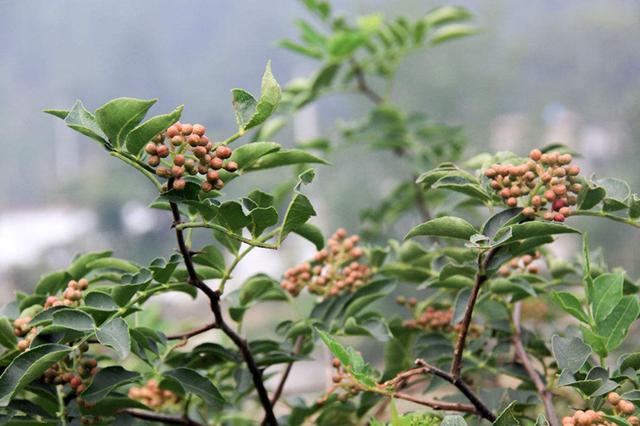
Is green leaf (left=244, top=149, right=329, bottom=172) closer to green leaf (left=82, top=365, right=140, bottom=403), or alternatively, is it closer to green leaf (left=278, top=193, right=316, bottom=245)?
green leaf (left=278, top=193, right=316, bottom=245)

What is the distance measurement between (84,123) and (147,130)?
3 cm

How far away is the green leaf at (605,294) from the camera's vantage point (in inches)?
16.2

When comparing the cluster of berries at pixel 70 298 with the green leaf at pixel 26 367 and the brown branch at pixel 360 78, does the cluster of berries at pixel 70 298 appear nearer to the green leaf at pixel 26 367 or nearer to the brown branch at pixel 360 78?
the green leaf at pixel 26 367

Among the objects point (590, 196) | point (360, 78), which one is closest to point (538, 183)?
point (590, 196)

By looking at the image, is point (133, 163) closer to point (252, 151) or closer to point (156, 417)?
point (252, 151)

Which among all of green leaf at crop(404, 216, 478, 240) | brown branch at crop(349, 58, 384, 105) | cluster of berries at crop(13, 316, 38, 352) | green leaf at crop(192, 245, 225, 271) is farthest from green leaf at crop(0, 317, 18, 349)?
brown branch at crop(349, 58, 384, 105)

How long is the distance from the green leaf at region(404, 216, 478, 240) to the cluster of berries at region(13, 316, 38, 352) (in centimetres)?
21

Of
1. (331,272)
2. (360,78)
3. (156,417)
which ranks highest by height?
(360,78)

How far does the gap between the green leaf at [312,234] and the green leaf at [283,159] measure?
6 cm

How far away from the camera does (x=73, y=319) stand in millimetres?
401

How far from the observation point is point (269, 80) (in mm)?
368

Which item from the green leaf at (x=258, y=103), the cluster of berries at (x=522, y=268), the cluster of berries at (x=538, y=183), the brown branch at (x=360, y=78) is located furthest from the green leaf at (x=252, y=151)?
the brown branch at (x=360, y=78)

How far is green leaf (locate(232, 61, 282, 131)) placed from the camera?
14.5 inches

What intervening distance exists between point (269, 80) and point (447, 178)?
0.36 feet
